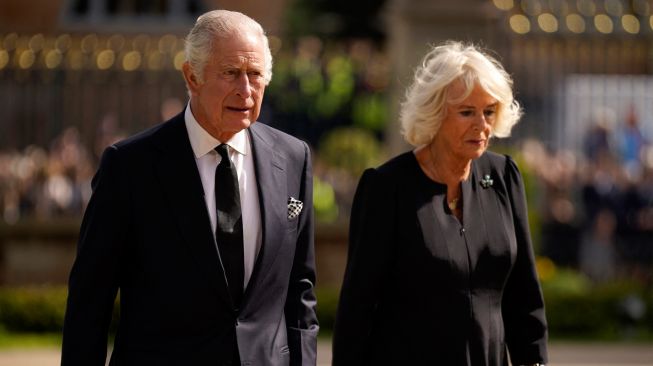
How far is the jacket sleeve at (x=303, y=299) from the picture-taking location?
4.43m

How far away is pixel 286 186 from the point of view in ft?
14.6

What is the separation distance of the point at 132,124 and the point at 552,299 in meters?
4.52

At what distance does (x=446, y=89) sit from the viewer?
4855 mm

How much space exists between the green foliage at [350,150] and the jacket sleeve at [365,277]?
907 cm

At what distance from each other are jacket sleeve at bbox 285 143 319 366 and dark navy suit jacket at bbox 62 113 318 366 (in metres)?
0.06

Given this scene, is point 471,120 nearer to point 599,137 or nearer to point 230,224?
point 230,224

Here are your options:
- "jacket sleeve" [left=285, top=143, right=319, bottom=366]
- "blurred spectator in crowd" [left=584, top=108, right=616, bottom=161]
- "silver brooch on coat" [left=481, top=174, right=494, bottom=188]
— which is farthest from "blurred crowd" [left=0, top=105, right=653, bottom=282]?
"jacket sleeve" [left=285, top=143, right=319, bottom=366]

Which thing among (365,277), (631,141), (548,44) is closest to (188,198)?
(365,277)

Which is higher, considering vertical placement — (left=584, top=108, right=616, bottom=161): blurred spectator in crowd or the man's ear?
the man's ear

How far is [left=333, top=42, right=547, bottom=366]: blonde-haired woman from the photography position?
15.6 ft

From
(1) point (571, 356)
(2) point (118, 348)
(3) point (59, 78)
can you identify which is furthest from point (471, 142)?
(3) point (59, 78)

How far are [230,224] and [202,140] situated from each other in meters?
0.27

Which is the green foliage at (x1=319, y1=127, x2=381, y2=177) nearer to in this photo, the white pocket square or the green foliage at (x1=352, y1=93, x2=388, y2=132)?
the green foliage at (x1=352, y1=93, x2=388, y2=132)

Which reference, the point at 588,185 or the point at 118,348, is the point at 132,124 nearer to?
the point at 588,185
